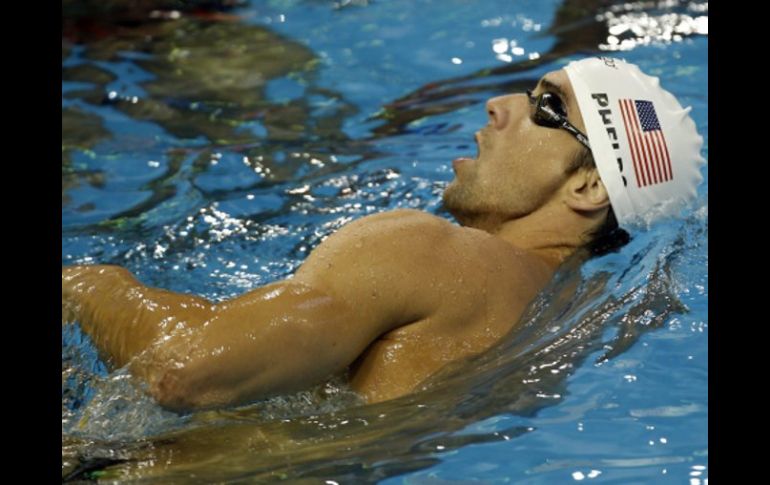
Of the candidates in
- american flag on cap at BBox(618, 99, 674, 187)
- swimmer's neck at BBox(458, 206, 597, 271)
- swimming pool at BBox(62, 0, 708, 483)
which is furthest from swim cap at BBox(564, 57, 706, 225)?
swimming pool at BBox(62, 0, 708, 483)

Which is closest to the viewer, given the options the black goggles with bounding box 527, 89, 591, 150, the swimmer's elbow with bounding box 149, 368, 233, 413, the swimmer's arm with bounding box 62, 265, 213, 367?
the swimmer's elbow with bounding box 149, 368, 233, 413

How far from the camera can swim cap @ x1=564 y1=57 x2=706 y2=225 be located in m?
3.63

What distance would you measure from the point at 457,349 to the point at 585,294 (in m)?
0.71

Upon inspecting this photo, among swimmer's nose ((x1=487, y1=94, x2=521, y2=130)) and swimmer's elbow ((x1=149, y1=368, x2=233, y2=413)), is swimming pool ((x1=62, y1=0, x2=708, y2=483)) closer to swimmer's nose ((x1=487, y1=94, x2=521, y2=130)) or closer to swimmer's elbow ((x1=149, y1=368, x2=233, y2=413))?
swimmer's elbow ((x1=149, y1=368, x2=233, y2=413))

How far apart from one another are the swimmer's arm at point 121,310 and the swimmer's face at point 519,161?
1104 millimetres

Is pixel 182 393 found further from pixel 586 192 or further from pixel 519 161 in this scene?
pixel 586 192

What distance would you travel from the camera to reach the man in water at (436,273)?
280 centimetres

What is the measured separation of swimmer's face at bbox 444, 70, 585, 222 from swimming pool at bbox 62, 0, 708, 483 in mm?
309

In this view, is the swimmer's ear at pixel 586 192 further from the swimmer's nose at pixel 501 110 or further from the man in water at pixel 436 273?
the swimmer's nose at pixel 501 110

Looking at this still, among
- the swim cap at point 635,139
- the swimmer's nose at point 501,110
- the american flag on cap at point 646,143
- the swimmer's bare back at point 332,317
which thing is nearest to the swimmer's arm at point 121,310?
the swimmer's bare back at point 332,317
